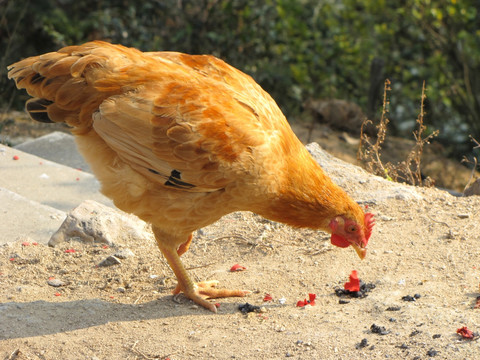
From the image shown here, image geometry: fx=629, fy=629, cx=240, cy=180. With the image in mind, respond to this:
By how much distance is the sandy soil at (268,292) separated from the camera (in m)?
3.80

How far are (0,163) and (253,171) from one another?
3726mm

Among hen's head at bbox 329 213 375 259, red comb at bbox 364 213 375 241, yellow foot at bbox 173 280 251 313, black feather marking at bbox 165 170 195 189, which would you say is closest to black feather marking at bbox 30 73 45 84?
black feather marking at bbox 165 170 195 189

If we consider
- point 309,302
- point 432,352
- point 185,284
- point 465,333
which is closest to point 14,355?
point 185,284

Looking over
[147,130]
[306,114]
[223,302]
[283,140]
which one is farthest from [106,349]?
[306,114]

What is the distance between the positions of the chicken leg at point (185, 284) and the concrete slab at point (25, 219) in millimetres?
1401

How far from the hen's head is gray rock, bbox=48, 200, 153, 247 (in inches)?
72.3

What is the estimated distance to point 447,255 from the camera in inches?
190

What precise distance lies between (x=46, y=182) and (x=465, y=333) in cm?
442

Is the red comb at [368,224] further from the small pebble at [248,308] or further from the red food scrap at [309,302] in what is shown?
the small pebble at [248,308]

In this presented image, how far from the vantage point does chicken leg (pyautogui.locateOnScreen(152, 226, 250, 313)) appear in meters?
4.42

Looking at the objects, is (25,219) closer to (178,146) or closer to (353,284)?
(178,146)

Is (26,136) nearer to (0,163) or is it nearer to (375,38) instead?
(0,163)

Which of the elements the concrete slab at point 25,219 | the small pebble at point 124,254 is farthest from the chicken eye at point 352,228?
the concrete slab at point 25,219

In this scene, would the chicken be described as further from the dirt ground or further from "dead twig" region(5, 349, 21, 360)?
"dead twig" region(5, 349, 21, 360)
